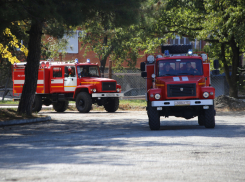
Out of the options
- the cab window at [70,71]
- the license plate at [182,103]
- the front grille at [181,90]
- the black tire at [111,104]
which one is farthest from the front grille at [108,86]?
the license plate at [182,103]

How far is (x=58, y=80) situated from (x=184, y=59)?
1022 centimetres

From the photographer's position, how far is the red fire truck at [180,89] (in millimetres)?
13195

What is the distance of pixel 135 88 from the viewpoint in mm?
32344

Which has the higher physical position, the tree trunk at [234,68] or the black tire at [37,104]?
the tree trunk at [234,68]

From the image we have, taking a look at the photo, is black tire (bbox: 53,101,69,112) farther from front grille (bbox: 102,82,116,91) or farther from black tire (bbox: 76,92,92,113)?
front grille (bbox: 102,82,116,91)

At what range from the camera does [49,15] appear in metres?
13.3

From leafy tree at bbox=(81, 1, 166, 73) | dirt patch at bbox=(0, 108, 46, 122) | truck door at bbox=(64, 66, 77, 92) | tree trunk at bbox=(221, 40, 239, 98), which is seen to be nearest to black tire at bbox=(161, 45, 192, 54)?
dirt patch at bbox=(0, 108, 46, 122)

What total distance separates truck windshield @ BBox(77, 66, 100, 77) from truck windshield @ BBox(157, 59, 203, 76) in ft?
29.2

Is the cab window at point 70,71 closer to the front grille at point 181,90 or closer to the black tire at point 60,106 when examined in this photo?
the black tire at point 60,106

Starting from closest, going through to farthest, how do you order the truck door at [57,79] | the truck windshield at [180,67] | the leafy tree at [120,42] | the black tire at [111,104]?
the truck windshield at [180,67], the black tire at [111,104], the truck door at [57,79], the leafy tree at [120,42]

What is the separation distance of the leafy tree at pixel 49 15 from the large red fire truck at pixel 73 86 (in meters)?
5.02

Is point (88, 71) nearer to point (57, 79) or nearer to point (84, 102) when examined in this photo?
point (57, 79)

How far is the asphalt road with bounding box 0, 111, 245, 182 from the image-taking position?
20.9 feet

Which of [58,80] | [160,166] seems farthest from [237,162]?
[58,80]
